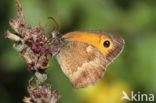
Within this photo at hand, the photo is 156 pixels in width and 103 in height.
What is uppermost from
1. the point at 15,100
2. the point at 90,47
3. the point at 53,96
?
the point at 90,47

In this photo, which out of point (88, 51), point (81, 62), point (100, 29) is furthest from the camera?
point (100, 29)

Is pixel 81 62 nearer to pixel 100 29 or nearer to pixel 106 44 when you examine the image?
pixel 106 44

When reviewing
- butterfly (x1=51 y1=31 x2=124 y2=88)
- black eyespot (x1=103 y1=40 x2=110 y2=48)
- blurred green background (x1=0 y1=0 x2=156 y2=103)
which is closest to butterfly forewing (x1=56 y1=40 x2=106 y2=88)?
butterfly (x1=51 y1=31 x2=124 y2=88)

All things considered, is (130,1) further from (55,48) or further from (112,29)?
(55,48)

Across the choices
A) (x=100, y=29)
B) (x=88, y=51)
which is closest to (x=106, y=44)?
(x=88, y=51)

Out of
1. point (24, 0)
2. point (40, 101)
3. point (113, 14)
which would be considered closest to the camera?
point (40, 101)

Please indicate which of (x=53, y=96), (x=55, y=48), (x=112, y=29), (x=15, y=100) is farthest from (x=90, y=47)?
(x=15, y=100)

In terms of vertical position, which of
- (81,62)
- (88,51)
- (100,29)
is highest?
(100,29)

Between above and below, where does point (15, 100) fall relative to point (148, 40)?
below
